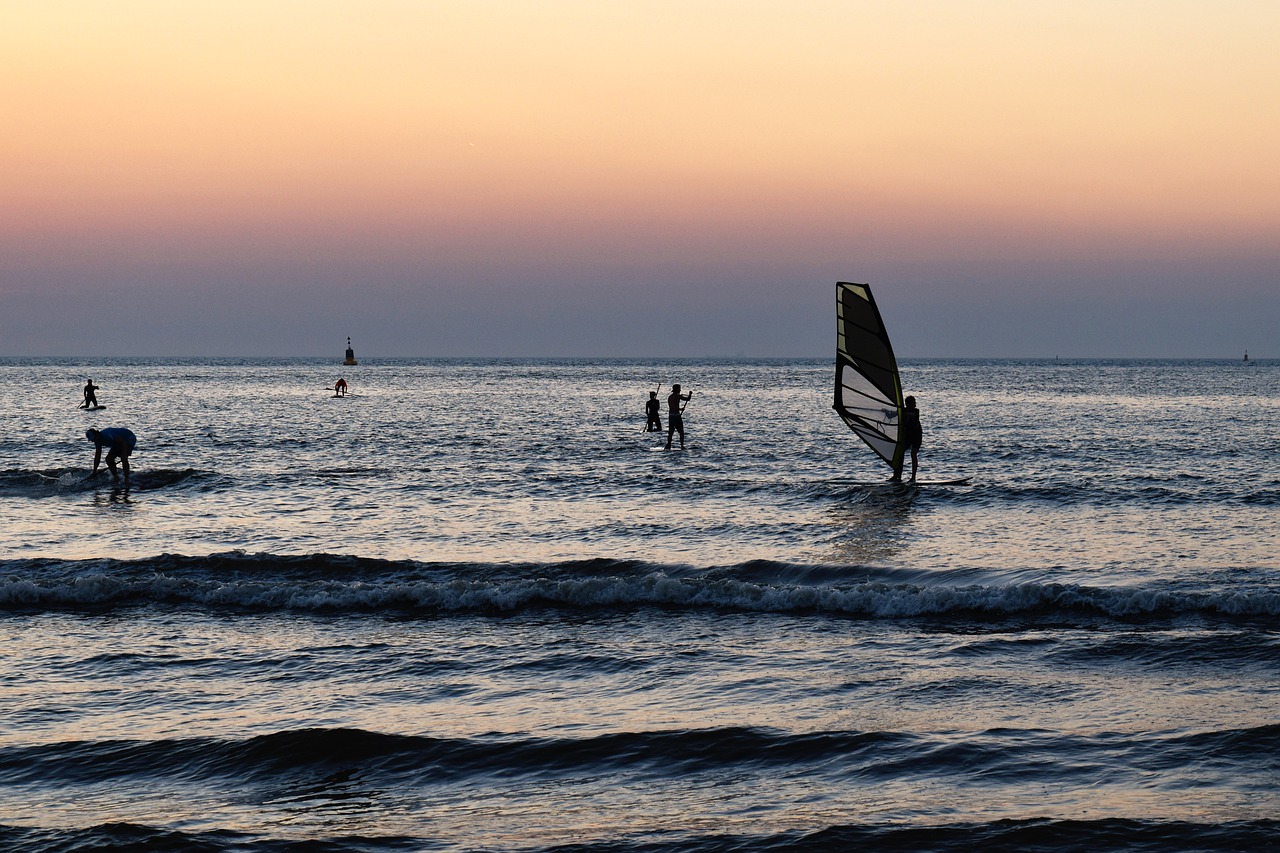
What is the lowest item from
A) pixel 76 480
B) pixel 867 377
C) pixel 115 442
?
pixel 76 480

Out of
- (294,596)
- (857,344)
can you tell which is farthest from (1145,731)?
(857,344)

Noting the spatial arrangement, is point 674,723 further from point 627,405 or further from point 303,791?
point 627,405

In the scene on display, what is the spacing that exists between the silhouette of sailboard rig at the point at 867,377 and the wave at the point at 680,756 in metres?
13.2

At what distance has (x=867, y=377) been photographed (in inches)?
825

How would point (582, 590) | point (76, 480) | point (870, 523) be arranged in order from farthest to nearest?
point (76, 480) → point (870, 523) → point (582, 590)

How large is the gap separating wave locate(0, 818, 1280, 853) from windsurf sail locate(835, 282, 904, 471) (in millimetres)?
14372

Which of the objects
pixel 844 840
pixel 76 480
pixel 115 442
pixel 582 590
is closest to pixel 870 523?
pixel 582 590

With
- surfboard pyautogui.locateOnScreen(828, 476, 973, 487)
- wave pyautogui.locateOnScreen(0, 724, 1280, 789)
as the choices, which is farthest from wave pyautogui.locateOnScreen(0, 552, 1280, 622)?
surfboard pyautogui.locateOnScreen(828, 476, 973, 487)

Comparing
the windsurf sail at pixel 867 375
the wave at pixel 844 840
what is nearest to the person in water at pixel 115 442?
the windsurf sail at pixel 867 375

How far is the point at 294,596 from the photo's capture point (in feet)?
37.4

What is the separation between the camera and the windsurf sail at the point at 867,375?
19.8 metres

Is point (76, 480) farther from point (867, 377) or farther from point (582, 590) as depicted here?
point (867, 377)

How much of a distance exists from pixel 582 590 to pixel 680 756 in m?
4.72

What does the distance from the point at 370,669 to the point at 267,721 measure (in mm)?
1489
